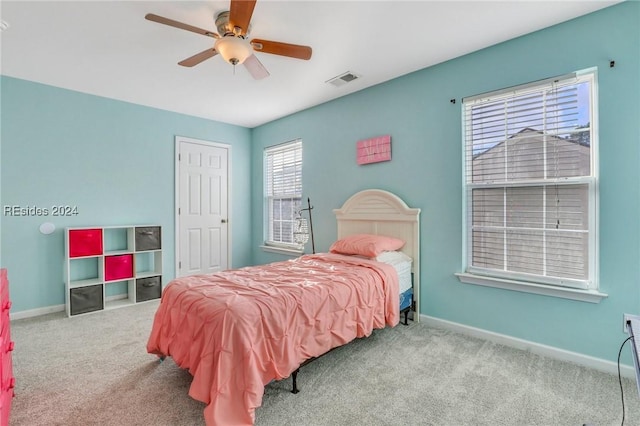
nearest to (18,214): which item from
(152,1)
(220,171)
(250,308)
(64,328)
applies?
(64,328)

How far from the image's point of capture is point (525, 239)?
2.51m

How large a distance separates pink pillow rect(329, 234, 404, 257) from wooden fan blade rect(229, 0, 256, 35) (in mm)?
2059

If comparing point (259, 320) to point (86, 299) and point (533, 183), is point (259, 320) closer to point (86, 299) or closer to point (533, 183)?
point (533, 183)

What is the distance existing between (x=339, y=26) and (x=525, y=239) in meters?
2.29

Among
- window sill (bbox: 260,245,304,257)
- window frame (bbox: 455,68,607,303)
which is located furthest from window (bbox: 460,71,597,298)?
window sill (bbox: 260,245,304,257)

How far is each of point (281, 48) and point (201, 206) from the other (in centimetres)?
319

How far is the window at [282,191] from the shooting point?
459cm

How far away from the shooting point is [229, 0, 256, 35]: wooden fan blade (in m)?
1.73

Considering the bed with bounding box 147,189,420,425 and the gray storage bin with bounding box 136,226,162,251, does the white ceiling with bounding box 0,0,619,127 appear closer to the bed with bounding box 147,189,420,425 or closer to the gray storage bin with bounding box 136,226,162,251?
the gray storage bin with bounding box 136,226,162,251

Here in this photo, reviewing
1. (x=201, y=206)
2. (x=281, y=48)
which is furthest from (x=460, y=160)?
(x=201, y=206)

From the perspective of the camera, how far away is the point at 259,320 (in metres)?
1.72

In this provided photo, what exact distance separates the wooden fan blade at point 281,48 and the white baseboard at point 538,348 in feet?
8.76

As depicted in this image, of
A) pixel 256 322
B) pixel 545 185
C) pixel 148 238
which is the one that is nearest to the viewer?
pixel 256 322

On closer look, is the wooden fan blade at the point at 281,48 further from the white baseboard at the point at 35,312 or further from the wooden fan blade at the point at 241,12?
the white baseboard at the point at 35,312
